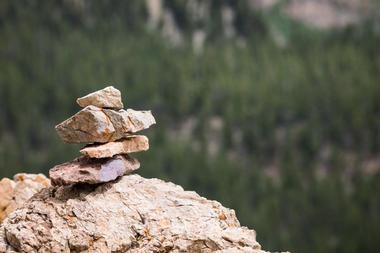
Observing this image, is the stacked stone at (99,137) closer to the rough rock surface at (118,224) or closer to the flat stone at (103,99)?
the flat stone at (103,99)

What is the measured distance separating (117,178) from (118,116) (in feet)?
9.22

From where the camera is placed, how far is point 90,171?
31625 mm

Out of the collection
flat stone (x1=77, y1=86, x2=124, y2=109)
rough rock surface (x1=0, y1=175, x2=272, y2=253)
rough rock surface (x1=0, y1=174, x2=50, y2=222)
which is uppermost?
flat stone (x1=77, y1=86, x2=124, y2=109)

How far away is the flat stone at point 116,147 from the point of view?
3225cm

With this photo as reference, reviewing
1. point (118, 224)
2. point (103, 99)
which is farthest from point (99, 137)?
A: point (118, 224)

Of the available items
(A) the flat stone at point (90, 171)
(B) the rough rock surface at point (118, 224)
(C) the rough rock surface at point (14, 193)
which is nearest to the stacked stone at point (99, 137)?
(A) the flat stone at point (90, 171)

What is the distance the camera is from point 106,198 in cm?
3169

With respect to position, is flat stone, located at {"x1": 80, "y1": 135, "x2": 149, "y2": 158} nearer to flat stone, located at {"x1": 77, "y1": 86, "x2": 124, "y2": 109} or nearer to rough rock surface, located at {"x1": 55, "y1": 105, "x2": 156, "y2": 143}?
rough rock surface, located at {"x1": 55, "y1": 105, "x2": 156, "y2": 143}

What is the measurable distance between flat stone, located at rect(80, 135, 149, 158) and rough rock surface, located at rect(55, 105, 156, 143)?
1.12 feet

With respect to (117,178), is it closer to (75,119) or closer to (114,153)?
(114,153)

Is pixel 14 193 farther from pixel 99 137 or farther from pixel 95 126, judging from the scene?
pixel 95 126

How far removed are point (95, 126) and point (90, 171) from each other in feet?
7.40

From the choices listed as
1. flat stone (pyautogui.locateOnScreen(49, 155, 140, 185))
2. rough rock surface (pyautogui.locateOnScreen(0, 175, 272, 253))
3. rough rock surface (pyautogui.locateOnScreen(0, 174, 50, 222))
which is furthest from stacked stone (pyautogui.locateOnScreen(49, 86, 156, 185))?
rough rock surface (pyautogui.locateOnScreen(0, 174, 50, 222))

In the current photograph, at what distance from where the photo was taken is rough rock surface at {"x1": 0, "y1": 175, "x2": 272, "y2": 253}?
29219mm
